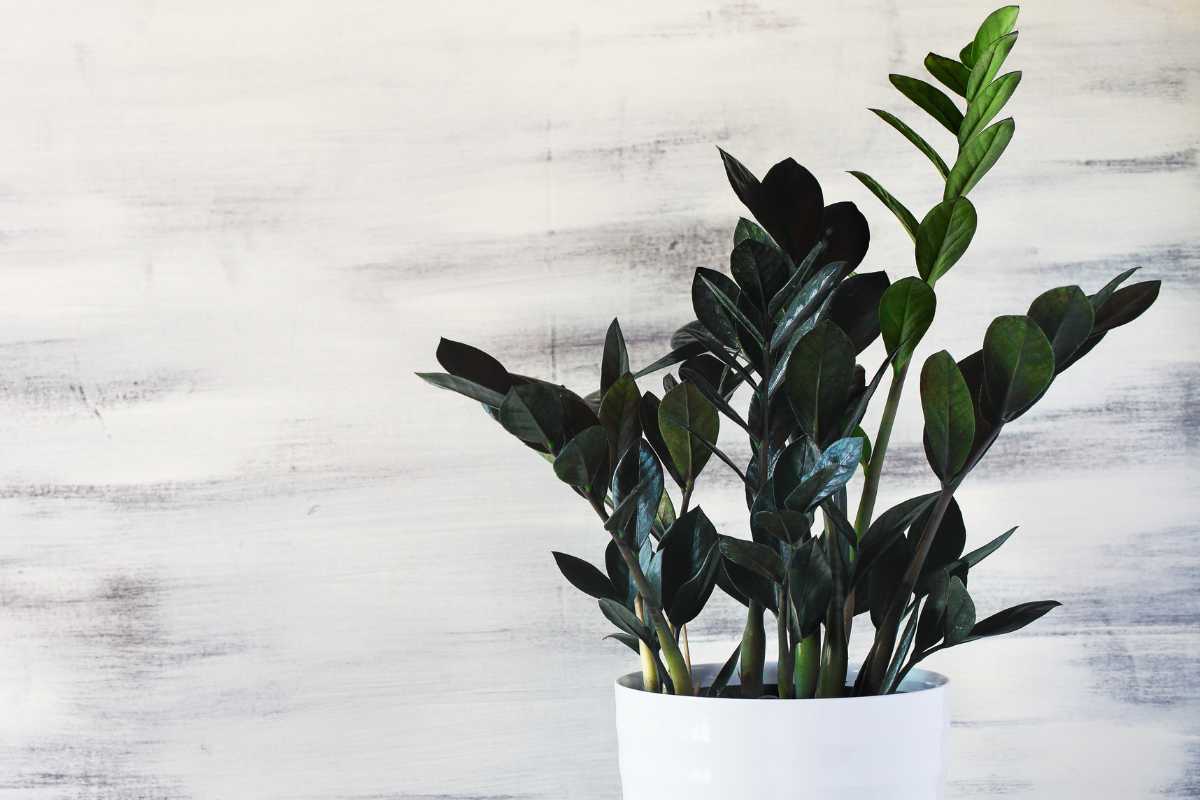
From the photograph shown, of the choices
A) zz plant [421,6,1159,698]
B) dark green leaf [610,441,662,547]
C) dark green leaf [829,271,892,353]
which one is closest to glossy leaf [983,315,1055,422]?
zz plant [421,6,1159,698]

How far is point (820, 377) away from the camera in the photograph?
62 centimetres

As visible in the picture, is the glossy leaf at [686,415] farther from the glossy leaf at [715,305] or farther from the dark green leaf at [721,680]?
the dark green leaf at [721,680]

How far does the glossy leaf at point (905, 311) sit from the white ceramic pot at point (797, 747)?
22 centimetres

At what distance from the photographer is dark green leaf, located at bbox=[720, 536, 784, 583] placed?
2.00 feet

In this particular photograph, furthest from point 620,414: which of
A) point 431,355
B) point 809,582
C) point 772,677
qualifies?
point 431,355

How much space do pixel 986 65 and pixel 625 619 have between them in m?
0.41

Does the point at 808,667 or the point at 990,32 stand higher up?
the point at 990,32

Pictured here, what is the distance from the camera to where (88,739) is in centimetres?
102

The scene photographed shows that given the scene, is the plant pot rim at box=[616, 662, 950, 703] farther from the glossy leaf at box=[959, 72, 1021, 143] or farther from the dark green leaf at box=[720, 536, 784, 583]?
the glossy leaf at box=[959, 72, 1021, 143]

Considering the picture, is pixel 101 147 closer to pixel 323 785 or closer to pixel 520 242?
pixel 520 242

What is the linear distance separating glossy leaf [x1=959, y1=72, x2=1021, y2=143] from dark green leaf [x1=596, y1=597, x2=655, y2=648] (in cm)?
36

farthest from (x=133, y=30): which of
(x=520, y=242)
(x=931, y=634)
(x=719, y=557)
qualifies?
(x=931, y=634)

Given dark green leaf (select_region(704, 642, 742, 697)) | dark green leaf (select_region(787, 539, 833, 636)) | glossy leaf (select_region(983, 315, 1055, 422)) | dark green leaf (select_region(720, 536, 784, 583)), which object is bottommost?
dark green leaf (select_region(704, 642, 742, 697))

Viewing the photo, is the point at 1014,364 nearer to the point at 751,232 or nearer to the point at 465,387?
the point at 751,232
